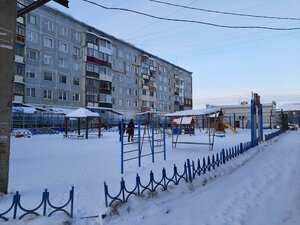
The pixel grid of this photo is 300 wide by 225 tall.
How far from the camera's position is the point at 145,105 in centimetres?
5388

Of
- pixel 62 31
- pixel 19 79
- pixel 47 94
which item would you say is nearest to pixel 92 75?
pixel 62 31

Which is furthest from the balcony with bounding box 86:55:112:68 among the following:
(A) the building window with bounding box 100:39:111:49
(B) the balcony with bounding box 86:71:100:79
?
(A) the building window with bounding box 100:39:111:49

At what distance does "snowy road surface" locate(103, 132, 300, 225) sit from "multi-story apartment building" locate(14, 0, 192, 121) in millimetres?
29530

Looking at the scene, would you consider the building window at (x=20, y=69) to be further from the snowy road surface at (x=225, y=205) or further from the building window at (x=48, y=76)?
the snowy road surface at (x=225, y=205)

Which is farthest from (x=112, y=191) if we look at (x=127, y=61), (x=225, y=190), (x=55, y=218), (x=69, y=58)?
(x=127, y=61)

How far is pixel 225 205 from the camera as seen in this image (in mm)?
4566

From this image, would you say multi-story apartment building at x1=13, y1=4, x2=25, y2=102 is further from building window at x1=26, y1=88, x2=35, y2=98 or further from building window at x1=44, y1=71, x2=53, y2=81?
building window at x1=44, y1=71, x2=53, y2=81

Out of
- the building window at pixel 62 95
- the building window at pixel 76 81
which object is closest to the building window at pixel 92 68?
the building window at pixel 76 81

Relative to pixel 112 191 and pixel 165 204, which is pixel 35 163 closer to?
pixel 112 191

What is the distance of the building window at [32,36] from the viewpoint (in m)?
31.3

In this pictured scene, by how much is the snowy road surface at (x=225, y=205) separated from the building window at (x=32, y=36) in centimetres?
3227

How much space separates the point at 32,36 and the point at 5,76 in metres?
31.1

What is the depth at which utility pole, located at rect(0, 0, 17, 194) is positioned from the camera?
4.67 m

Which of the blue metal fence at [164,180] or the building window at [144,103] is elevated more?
the building window at [144,103]
